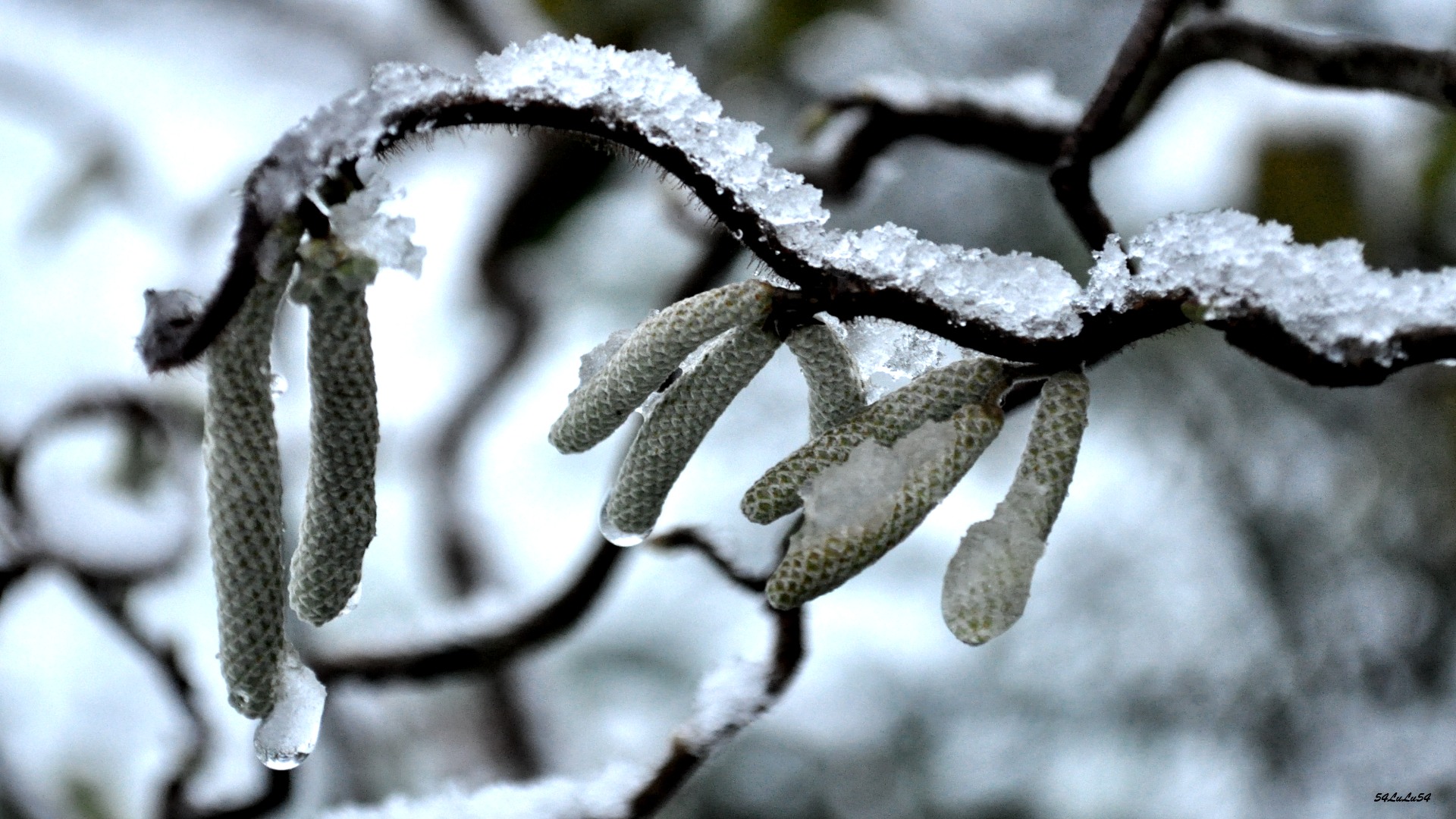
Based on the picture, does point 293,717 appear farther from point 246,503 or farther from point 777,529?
point 777,529

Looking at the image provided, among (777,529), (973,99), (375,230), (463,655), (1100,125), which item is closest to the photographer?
(375,230)

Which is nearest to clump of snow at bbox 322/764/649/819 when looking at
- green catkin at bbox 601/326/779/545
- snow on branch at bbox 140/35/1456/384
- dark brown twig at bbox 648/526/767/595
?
dark brown twig at bbox 648/526/767/595

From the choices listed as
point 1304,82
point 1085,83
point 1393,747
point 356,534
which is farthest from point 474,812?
point 1085,83

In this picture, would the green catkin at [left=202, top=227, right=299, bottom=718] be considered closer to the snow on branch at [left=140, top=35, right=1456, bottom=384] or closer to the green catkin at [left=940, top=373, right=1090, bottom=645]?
the snow on branch at [left=140, top=35, right=1456, bottom=384]

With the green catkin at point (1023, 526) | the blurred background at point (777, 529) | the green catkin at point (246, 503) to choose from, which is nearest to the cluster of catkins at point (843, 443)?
the green catkin at point (1023, 526)

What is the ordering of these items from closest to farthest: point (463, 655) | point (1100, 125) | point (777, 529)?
point (1100, 125) < point (463, 655) < point (777, 529)

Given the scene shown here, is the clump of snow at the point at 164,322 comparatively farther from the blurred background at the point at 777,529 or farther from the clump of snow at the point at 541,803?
the blurred background at the point at 777,529

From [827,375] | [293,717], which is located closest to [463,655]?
[293,717]

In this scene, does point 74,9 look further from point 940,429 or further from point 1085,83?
point 940,429
